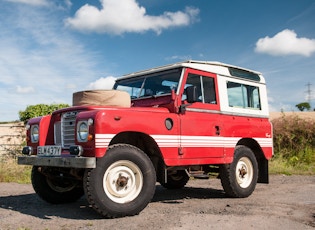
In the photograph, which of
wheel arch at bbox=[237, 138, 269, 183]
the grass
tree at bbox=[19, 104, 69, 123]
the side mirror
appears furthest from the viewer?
tree at bbox=[19, 104, 69, 123]

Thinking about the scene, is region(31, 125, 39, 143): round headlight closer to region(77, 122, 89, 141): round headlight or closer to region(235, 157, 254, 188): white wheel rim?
region(77, 122, 89, 141): round headlight

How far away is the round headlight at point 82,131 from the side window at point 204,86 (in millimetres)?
2253

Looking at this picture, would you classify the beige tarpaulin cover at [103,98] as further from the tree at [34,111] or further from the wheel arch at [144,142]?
the tree at [34,111]

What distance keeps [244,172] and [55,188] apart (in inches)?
147

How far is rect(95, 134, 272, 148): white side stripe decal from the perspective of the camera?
17.6 ft

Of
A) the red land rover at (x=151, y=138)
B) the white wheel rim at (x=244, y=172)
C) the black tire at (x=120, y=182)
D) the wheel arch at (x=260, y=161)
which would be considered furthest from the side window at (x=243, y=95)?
the black tire at (x=120, y=182)

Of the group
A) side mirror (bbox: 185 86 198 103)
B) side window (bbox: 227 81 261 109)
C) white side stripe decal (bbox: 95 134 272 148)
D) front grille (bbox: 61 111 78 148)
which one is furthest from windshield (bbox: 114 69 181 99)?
front grille (bbox: 61 111 78 148)

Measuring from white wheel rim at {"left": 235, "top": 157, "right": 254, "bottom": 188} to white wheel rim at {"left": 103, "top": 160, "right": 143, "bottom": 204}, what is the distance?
2.71m

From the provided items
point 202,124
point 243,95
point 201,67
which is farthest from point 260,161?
point 201,67

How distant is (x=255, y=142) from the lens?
829 centimetres

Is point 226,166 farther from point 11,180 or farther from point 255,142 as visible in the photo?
point 11,180

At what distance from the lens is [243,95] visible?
26.7 ft

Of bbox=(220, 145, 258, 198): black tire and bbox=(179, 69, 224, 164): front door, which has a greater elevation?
bbox=(179, 69, 224, 164): front door

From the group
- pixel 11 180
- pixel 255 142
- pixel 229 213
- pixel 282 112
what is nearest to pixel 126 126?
pixel 229 213
